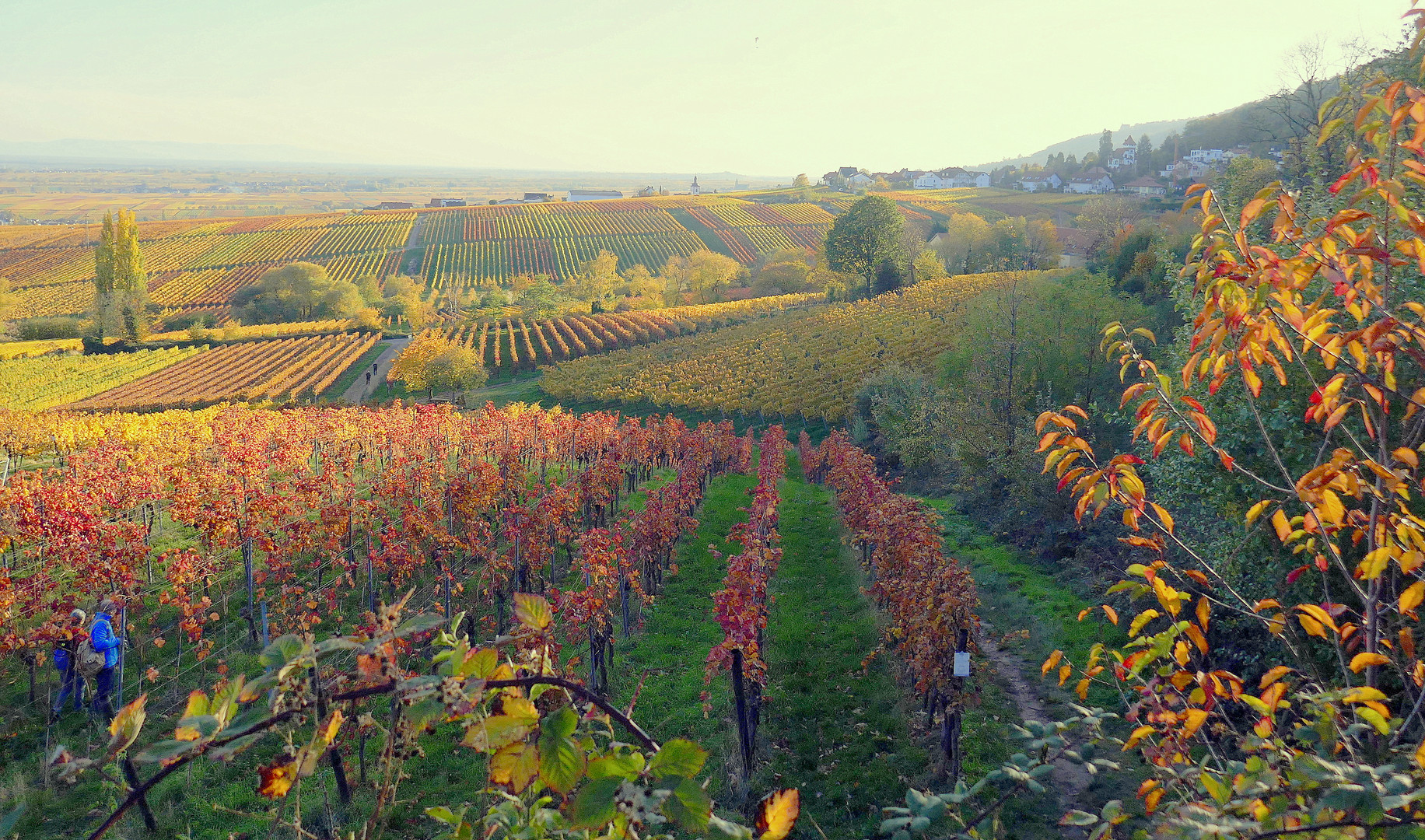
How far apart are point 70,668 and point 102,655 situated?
69 centimetres

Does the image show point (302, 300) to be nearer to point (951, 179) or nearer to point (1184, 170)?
point (1184, 170)

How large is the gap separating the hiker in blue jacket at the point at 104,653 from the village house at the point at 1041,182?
123013 millimetres

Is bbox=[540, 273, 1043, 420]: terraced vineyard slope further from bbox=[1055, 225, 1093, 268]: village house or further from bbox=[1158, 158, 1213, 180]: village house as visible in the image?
bbox=[1158, 158, 1213, 180]: village house

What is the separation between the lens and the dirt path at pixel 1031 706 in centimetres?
757

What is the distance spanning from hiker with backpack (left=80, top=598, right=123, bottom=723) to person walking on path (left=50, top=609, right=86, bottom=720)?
0.10 metres

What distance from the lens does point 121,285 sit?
60.1m

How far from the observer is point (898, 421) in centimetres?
2441

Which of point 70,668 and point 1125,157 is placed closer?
point 70,668

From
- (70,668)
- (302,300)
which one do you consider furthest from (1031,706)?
(302,300)

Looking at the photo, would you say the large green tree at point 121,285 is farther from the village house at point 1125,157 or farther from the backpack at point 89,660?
the village house at point 1125,157

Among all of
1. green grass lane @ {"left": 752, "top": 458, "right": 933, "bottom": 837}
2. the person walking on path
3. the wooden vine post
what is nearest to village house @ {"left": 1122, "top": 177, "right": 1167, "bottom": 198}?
green grass lane @ {"left": 752, "top": 458, "right": 933, "bottom": 837}

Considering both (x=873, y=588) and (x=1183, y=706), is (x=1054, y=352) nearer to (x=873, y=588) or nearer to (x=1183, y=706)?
(x=873, y=588)

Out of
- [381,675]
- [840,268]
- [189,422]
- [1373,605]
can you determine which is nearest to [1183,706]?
[1373,605]

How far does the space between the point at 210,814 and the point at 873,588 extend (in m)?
8.69
